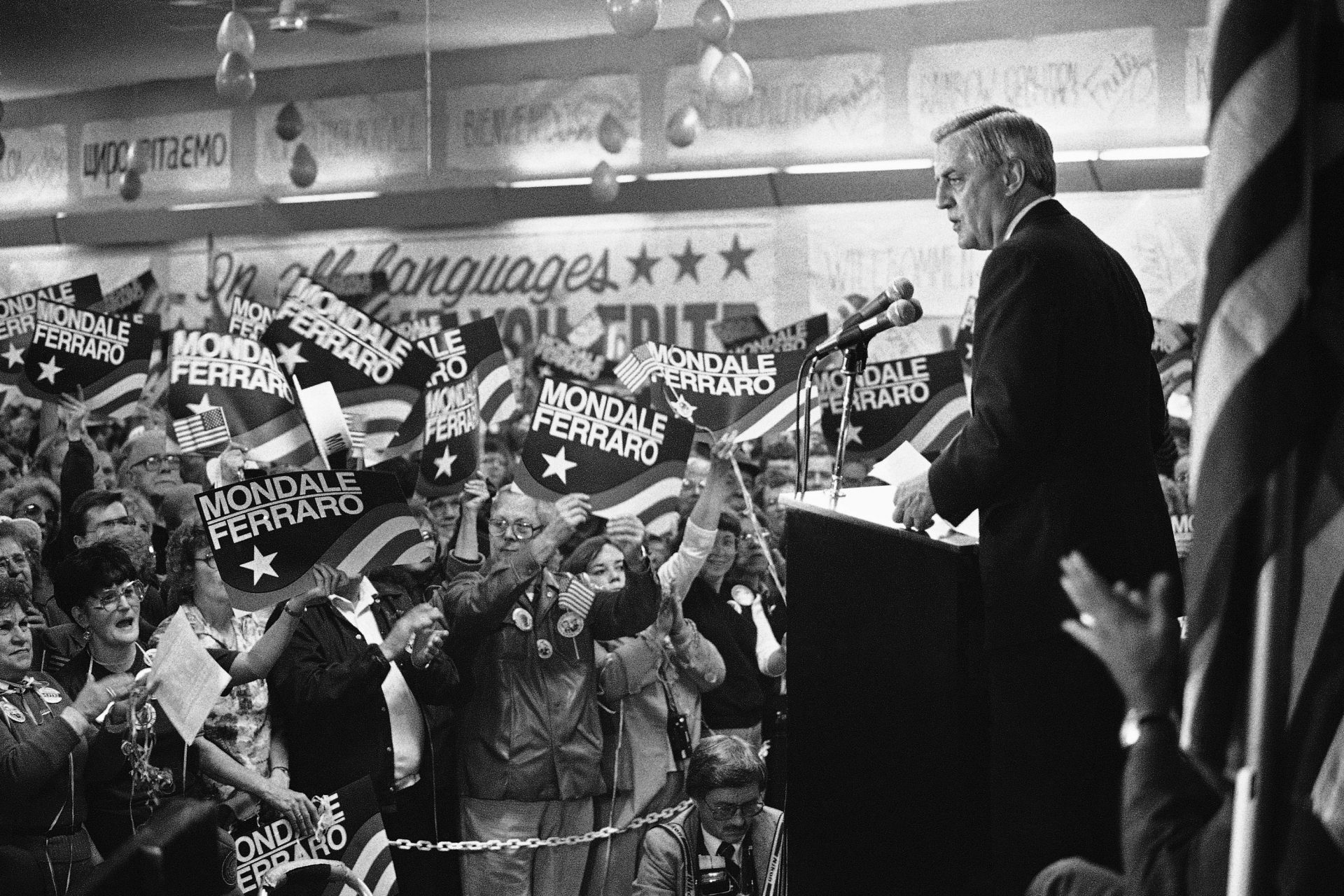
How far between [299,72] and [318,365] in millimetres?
9605

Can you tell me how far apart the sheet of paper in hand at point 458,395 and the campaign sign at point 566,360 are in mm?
715

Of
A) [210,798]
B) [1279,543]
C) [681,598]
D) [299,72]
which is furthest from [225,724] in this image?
[299,72]

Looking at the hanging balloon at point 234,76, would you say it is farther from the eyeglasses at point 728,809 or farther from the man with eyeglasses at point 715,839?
the eyeglasses at point 728,809

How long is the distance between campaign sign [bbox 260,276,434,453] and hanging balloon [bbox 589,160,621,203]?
618 centimetres

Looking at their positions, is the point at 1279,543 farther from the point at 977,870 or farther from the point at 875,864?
the point at 875,864

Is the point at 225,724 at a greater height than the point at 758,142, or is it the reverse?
the point at 758,142

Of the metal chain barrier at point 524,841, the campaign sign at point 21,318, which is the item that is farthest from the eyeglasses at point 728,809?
the campaign sign at point 21,318

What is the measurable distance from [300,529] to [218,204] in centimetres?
1166

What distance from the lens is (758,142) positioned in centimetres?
1308

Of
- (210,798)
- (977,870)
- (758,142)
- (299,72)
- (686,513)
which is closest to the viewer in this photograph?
(977,870)

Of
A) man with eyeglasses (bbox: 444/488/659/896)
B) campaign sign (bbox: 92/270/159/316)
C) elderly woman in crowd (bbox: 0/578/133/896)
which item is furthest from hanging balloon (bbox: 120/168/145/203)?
elderly woman in crowd (bbox: 0/578/133/896)

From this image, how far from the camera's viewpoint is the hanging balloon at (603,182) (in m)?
12.2

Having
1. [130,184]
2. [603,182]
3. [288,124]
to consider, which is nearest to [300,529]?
[603,182]

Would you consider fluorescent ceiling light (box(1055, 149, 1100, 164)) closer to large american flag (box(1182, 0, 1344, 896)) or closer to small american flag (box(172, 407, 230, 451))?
small american flag (box(172, 407, 230, 451))
